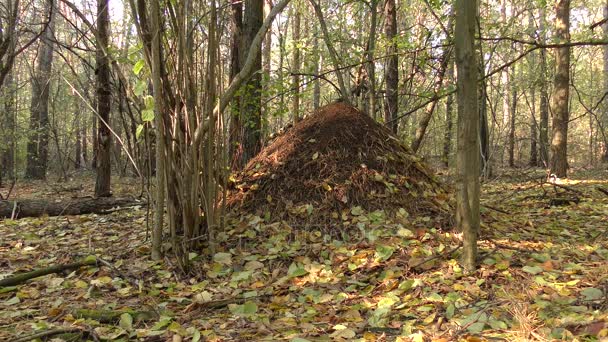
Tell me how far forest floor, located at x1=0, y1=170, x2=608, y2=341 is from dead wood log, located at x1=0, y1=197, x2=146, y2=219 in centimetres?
124

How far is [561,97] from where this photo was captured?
7.95 metres

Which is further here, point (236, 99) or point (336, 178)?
point (236, 99)

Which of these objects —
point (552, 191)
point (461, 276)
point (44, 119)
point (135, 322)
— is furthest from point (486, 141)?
point (44, 119)

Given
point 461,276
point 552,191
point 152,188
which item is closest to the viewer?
point 461,276

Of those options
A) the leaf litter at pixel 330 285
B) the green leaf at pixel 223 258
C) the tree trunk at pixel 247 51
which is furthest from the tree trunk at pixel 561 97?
the green leaf at pixel 223 258

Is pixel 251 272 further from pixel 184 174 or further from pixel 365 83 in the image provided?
pixel 365 83

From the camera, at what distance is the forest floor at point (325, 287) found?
2.22m

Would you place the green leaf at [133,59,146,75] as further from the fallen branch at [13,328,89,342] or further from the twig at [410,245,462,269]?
the twig at [410,245,462,269]

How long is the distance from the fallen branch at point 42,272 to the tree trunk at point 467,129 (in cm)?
268

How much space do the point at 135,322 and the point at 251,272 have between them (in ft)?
3.08

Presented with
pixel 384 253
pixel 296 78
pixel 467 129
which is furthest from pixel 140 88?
pixel 296 78

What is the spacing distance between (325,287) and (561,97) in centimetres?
701

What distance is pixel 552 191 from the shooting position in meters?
6.30

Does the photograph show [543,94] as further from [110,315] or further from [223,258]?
[110,315]
